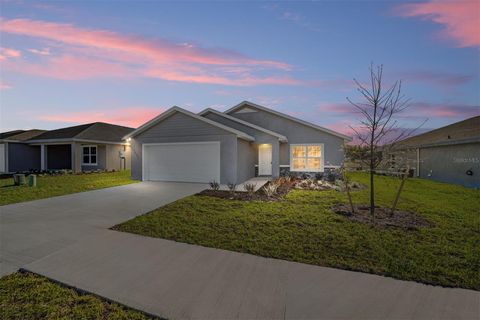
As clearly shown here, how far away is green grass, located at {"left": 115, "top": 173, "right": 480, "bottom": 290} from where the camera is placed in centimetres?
351

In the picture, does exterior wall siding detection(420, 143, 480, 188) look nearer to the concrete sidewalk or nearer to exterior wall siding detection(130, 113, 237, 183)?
exterior wall siding detection(130, 113, 237, 183)

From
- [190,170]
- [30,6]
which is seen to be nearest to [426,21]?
[190,170]

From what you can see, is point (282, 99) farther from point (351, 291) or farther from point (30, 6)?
point (351, 291)

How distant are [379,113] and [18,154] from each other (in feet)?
91.3

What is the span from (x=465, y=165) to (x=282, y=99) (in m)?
12.3

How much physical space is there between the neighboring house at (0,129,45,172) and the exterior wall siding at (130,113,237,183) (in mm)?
14256

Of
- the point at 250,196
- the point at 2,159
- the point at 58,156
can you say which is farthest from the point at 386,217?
the point at 58,156

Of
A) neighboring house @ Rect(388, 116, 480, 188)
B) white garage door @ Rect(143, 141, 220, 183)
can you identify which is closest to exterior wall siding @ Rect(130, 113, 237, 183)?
white garage door @ Rect(143, 141, 220, 183)

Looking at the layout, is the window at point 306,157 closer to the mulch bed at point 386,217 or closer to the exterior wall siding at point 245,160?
the exterior wall siding at point 245,160

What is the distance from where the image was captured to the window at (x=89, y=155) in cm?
2122

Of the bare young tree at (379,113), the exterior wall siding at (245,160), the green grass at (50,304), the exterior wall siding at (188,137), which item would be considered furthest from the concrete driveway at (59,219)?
the bare young tree at (379,113)

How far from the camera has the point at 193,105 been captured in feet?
65.4

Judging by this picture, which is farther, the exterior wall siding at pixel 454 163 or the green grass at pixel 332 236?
the exterior wall siding at pixel 454 163

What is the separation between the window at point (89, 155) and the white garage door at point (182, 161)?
33.1 feet
